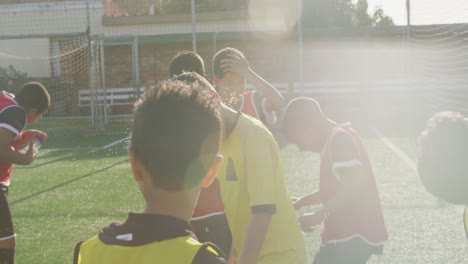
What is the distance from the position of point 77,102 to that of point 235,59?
71.8ft

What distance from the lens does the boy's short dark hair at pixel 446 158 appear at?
2191mm

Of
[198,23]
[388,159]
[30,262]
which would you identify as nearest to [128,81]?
[198,23]

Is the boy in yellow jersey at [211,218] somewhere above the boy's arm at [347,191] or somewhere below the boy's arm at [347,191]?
below

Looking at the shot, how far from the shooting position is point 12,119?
5.03 m

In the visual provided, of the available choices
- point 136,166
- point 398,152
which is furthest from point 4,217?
point 398,152

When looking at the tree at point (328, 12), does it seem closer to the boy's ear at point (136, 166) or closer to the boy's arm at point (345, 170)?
the boy's arm at point (345, 170)

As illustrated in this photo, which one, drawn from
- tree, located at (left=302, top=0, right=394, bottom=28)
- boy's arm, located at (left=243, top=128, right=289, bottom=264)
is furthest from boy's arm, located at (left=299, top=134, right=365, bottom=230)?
tree, located at (left=302, top=0, right=394, bottom=28)

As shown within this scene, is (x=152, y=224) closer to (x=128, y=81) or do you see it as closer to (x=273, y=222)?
(x=273, y=222)

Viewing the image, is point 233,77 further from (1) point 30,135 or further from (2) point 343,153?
(1) point 30,135

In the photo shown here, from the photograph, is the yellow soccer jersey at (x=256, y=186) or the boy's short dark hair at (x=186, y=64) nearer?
the yellow soccer jersey at (x=256, y=186)

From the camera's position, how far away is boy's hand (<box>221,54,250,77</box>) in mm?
3857

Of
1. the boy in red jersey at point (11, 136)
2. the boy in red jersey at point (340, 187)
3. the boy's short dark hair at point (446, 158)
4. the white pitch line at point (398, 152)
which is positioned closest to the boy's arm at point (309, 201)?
the boy in red jersey at point (340, 187)

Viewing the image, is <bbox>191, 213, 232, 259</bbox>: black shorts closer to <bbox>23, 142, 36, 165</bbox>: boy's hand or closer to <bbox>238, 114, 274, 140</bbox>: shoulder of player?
<bbox>238, 114, 274, 140</bbox>: shoulder of player

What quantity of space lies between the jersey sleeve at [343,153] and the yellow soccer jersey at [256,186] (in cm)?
55
